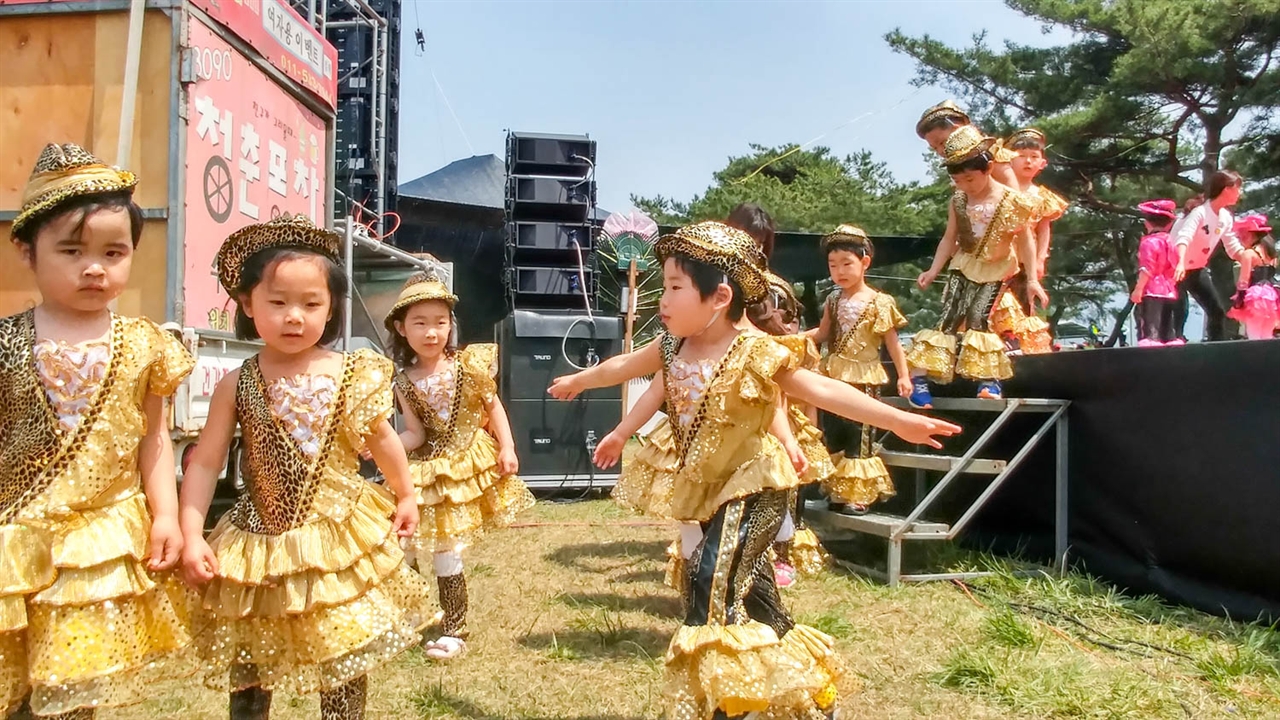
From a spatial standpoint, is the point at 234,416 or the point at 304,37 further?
the point at 304,37

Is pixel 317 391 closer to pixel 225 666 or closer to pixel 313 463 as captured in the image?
pixel 313 463

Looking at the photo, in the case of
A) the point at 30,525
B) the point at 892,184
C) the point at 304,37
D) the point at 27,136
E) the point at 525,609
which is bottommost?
the point at 525,609

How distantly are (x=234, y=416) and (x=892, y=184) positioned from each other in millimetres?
→ 17586

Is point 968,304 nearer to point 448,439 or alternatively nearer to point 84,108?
point 448,439

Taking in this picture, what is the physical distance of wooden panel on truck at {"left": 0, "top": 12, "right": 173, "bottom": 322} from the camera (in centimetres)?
418

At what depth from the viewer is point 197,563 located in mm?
2154

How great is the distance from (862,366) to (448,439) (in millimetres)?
2323

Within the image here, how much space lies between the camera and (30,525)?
79.4 inches

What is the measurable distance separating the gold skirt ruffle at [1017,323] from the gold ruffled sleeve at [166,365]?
14.2ft

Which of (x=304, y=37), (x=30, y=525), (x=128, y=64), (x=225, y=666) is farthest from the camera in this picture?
(x=304, y=37)

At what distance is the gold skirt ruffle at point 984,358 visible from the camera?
16.6 feet

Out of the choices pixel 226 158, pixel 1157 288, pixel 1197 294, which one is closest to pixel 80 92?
pixel 226 158

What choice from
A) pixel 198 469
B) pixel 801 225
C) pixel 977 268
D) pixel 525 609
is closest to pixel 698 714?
pixel 198 469

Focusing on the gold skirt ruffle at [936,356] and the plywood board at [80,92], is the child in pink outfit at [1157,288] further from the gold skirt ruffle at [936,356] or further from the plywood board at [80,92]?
the plywood board at [80,92]
